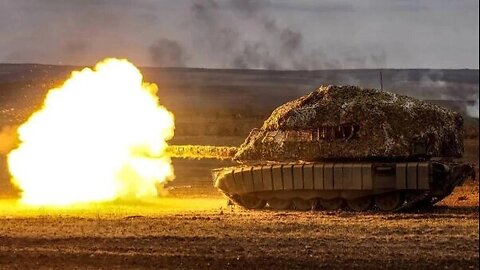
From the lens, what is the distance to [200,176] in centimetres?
4244

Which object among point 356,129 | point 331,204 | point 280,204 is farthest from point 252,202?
point 356,129

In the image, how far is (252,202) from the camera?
2761 cm

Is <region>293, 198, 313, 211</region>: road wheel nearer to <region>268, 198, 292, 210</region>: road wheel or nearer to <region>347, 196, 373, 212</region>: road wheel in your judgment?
<region>268, 198, 292, 210</region>: road wheel

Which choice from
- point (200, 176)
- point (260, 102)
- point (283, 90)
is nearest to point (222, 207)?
point (200, 176)

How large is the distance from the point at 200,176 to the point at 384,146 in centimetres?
1841

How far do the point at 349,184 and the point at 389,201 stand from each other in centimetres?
124

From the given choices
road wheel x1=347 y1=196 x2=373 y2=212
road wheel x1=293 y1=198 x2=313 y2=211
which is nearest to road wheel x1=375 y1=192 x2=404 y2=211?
road wheel x1=347 y1=196 x2=373 y2=212

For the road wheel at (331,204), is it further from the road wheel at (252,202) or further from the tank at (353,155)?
the road wheel at (252,202)

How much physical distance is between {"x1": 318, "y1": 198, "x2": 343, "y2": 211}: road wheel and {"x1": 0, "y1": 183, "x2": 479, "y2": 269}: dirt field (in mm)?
1630

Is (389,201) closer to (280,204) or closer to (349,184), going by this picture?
(349,184)

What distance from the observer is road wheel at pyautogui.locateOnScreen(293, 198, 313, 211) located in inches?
1038

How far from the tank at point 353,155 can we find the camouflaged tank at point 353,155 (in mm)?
27

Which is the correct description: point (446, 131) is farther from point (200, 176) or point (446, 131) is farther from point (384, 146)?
point (200, 176)

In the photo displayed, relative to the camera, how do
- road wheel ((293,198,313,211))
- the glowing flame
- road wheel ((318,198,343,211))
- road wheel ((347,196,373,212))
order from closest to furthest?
road wheel ((347,196,373,212)), road wheel ((318,198,343,211)), road wheel ((293,198,313,211)), the glowing flame
